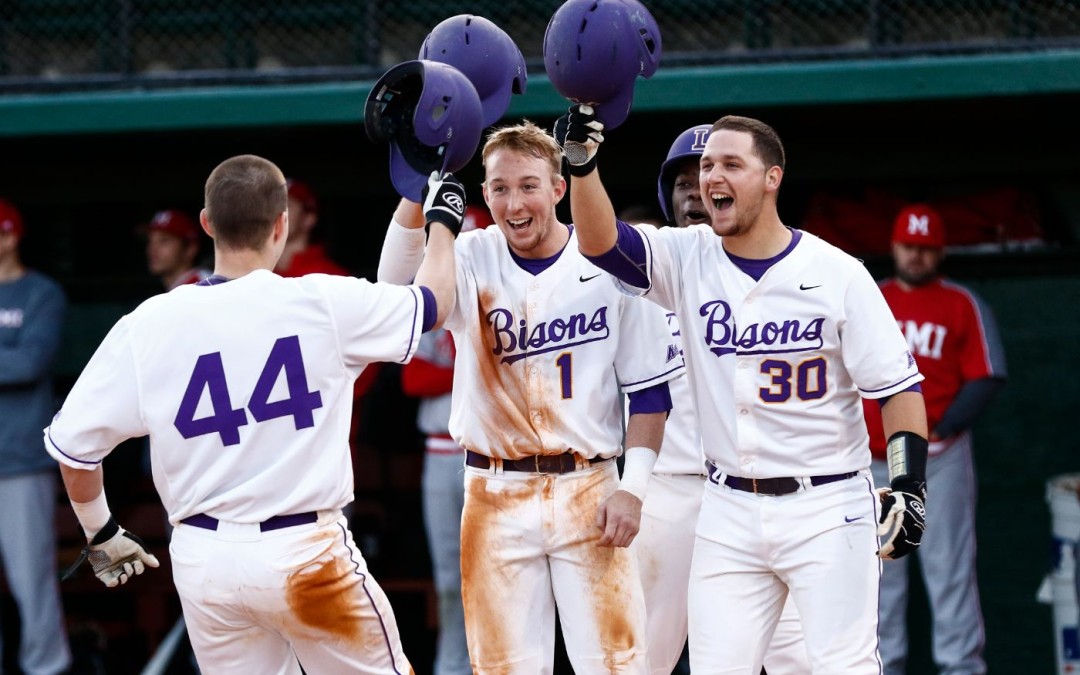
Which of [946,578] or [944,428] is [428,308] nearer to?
[944,428]

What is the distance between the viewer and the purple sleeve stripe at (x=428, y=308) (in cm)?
366

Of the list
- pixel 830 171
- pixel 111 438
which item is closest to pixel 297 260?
pixel 830 171

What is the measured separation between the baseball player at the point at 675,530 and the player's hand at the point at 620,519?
482 millimetres

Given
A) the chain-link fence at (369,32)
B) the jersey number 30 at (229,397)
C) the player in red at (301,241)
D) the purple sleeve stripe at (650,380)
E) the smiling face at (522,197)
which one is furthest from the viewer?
the chain-link fence at (369,32)

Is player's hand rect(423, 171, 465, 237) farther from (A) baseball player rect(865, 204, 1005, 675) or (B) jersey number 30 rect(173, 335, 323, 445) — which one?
(A) baseball player rect(865, 204, 1005, 675)

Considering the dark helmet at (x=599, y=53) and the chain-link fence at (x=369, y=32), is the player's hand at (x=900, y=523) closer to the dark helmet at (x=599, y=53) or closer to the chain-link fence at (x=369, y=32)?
the dark helmet at (x=599, y=53)

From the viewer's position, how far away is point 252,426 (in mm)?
3451

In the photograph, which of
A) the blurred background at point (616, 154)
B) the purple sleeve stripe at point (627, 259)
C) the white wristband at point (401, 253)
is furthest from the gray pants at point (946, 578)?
the white wristband at point (401, 253)

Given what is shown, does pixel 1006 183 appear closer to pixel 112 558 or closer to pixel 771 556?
pixel 771 556

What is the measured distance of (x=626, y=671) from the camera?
155 inches

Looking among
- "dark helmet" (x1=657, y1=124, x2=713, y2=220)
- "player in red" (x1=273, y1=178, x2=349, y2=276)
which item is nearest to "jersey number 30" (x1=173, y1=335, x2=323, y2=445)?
"dark helmet" (x1=657, y1=124, x2=713, y2=220)

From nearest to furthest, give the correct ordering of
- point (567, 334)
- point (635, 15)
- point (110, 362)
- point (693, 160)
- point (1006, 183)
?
point (110, 362)
point (635, 15)
point (567, 334)
point (693, 160)
point (1006, 183)

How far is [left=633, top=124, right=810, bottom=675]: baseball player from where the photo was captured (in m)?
4.39

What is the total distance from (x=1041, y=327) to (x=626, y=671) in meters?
3.81
